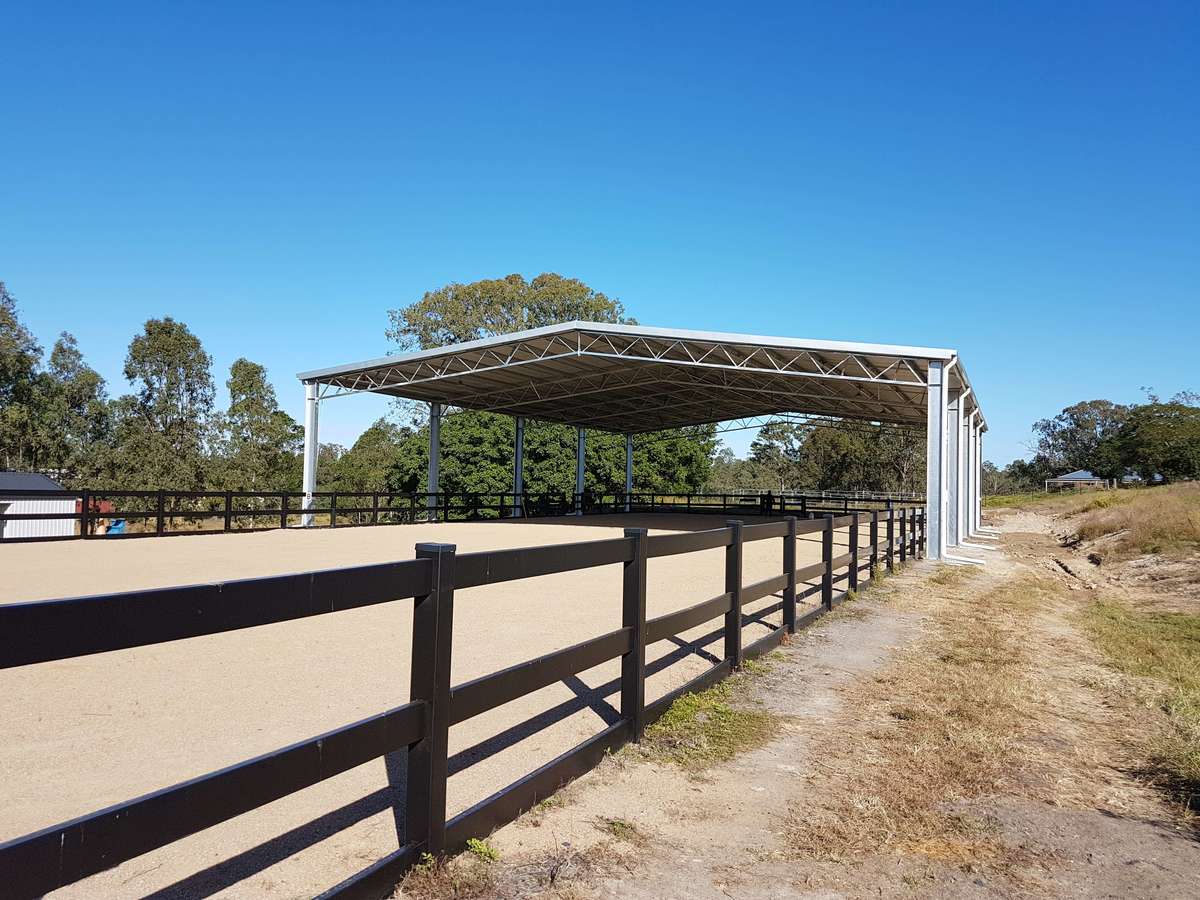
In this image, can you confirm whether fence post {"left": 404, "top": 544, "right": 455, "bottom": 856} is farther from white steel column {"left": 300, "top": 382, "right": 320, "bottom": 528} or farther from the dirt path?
white steel column {"left": 300, "top": 382, "right": 320, "bottom": 528}

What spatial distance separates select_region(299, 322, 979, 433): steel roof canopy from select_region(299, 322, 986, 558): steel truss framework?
47mm

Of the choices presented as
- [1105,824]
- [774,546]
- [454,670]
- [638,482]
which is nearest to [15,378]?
[638,482]

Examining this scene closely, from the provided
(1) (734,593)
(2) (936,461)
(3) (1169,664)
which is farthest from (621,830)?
(2) (936,461)

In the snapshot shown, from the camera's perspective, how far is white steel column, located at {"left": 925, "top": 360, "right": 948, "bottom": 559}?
53.3ft

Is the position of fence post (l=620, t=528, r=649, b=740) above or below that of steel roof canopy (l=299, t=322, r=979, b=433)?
below

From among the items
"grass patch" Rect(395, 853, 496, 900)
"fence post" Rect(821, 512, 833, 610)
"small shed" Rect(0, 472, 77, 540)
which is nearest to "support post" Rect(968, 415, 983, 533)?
"fence post" Rect(821, 512, 833, 610)

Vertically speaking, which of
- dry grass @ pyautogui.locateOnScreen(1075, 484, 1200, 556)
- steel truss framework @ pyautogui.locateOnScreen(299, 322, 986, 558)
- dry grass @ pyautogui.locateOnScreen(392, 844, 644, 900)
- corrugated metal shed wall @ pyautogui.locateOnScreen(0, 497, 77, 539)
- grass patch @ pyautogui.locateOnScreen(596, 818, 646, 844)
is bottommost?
corrugated metal shed wall @ pyautogui.locateOnScreen(0, 497, 77, 539)

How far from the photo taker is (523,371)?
2520 cm

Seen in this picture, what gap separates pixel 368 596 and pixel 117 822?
88 cm

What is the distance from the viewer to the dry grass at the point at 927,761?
10.4 feet

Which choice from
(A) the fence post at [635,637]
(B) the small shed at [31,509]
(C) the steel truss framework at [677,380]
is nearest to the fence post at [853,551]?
(A) the fence post at [635,637]

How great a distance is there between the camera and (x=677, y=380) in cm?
2644

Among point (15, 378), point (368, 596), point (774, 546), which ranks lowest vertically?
point (774, 546)

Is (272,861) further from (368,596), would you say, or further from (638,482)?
(638,482)
